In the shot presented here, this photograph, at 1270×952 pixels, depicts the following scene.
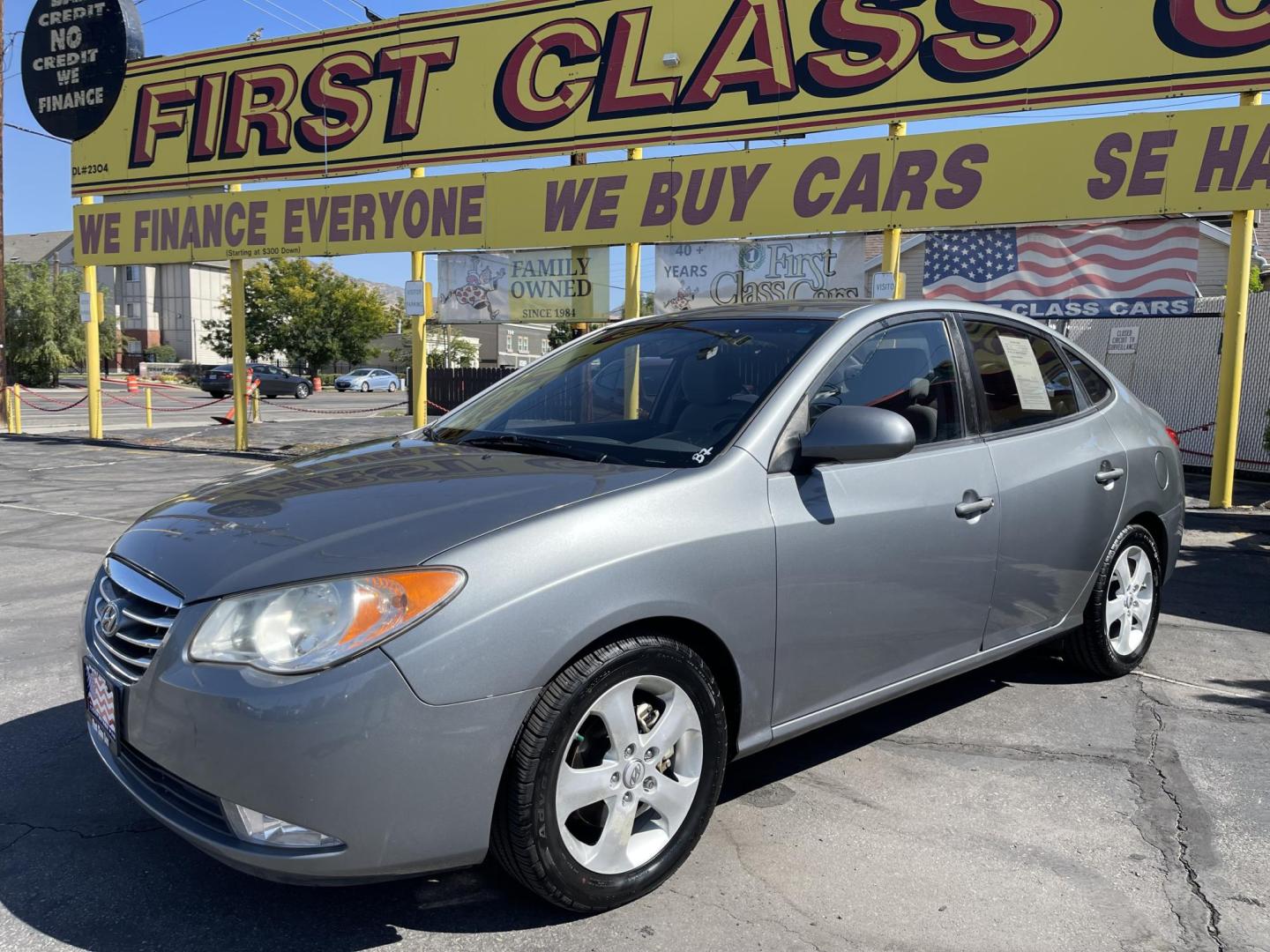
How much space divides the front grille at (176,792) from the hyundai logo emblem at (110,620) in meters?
0.30

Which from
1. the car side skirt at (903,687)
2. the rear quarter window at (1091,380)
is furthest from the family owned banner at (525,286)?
the car side skirt at (903,687)

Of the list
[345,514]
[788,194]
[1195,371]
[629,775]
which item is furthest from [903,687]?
[1195,371]

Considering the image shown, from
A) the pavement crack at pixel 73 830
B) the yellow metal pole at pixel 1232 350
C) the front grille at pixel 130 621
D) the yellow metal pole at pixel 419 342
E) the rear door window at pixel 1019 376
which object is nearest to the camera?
the front grille at pixel 130 621

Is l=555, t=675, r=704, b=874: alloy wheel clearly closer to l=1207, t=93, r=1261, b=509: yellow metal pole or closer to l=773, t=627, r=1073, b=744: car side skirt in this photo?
l=773, t=627, r=1073, b=744: car side skirt

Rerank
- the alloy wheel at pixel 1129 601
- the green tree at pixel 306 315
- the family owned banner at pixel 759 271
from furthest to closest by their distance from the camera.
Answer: the green tree at pixel 306 315, the family owned banner at pixel 759 271, the alloy wheel at pixel 1129 601

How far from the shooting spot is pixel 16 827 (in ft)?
10.5

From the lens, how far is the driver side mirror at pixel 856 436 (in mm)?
3061

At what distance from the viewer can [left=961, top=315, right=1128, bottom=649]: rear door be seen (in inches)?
153

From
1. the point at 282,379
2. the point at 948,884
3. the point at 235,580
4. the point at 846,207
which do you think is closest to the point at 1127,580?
the point at 948,884

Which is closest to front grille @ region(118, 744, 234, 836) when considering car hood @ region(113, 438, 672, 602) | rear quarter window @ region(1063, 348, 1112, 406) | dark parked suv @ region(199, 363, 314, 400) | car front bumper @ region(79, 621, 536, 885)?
car front bumper @ region(79, 621, 536, 885)

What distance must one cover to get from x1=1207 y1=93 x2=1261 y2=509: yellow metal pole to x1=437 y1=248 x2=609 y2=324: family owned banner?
703 cm

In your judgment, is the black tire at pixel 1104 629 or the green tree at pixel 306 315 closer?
the black tire at pixel 1104 629

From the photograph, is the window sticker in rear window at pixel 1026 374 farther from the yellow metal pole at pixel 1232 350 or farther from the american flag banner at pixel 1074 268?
the yellow metal pole at pixel 1232 350

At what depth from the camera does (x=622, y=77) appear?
12711 mm
